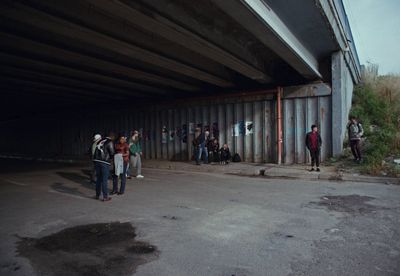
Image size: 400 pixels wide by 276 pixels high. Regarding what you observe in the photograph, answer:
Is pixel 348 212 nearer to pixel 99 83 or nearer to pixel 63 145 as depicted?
pixel 99 83

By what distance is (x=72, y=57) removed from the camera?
11.0m

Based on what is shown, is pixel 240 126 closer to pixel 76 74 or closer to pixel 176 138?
pixel 176 138

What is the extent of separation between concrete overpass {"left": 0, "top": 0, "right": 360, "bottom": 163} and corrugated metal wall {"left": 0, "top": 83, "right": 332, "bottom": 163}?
0.05 meters

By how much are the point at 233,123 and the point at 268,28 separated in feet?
26.5

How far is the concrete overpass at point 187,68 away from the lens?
7934 mm

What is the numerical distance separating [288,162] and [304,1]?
303 inches

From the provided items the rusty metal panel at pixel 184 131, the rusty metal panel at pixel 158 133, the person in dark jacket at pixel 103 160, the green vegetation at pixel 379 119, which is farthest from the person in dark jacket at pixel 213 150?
the person in dark jacket at pixel 103 160

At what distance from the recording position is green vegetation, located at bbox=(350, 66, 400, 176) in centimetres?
1128

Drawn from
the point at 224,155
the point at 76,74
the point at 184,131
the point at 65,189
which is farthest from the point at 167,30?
the point at 184,131

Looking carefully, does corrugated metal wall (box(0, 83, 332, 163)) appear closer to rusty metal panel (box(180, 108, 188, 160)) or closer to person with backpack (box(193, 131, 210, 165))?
rusty metal panel (box(180, 108, 188, 160))

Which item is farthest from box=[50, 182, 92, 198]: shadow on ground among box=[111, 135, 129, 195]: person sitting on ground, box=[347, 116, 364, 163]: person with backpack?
box=[347, 116, 364, 163]: person with backpack

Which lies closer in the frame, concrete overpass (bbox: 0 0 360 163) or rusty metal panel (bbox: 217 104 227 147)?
concrete overpass (bbox: 0 0 360 163)

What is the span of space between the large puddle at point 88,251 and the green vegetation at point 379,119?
881 cm

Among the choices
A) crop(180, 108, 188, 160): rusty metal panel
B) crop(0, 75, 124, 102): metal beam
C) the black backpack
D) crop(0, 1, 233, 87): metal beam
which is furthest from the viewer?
crop(180, 108, 188, 160): rusty metal panel
